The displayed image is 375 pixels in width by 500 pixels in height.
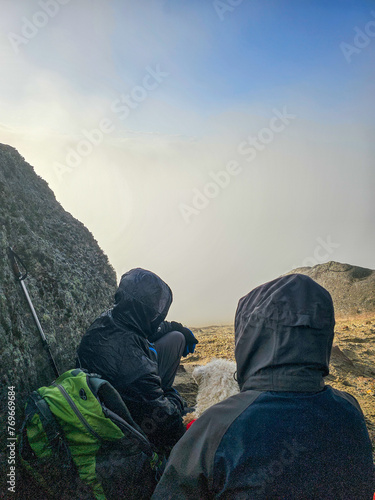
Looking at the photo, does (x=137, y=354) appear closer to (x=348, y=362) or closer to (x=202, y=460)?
(x=202, y=460)

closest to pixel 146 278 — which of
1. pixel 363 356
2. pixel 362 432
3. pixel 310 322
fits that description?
pixel 310 322

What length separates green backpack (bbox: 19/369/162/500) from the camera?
225cm

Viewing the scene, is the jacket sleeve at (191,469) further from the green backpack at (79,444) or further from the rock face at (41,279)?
the rock face at (41,279)

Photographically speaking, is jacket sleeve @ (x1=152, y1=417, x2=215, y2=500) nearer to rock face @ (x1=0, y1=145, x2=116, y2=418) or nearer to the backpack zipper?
the backpack zipper

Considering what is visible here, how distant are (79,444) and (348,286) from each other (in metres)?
12.7

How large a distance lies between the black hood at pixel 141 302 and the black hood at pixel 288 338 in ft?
4.86

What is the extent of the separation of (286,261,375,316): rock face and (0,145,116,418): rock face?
32.2 ft

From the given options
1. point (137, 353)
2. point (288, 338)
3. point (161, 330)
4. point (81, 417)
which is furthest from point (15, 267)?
point (288, 338)

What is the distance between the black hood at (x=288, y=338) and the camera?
5.48 ft

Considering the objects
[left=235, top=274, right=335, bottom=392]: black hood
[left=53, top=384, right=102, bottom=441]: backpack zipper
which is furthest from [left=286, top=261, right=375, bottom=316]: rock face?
[left=53, top=384, right=102, bottom=441]: backpack zipper

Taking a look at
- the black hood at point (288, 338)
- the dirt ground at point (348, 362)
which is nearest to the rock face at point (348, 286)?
the dirt ground at point (348, 362)

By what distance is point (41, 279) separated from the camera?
380cm

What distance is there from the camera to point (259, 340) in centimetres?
179

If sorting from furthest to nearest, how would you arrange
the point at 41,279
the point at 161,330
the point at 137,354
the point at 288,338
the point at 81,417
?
the point at 161,330
the point at 41,279
the point at 137,354
the point at 81,417
the point at 288,338
